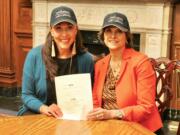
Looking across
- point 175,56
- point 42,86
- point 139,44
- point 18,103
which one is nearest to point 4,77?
point 18,103

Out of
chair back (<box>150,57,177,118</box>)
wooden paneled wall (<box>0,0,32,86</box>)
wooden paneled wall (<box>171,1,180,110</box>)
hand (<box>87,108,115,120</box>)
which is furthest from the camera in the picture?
wooden paneled wall (<box>0,0,32,86</box>)

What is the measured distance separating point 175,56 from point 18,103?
185 centimetres

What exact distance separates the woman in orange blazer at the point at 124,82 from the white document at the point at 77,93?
0.60 ft

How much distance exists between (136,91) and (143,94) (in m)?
0.05

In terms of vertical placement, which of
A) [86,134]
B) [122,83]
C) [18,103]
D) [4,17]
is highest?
[4,17]

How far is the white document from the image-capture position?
1730 mm

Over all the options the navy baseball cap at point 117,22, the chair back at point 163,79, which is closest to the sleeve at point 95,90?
the navy baseball cap at point 117,22

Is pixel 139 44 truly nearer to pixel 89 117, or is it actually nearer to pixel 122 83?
pixel 122 83

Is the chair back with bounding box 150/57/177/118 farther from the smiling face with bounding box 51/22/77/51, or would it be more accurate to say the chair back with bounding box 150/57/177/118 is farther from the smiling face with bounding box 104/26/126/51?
the smiling face with bounding box 51/22/77/51

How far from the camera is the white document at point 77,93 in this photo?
173 centimetres

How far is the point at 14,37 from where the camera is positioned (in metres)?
4.57

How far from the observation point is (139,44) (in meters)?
3.99

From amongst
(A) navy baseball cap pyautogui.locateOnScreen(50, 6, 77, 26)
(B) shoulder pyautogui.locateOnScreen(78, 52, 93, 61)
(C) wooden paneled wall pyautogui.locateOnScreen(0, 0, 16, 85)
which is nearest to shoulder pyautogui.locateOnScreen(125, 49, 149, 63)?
(B) shoulder pyautogui.locateOnScreen(78, 52, 93, 61)

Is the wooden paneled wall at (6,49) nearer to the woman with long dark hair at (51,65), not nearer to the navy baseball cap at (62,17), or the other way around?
the woman with long dark hair at (51,65)
